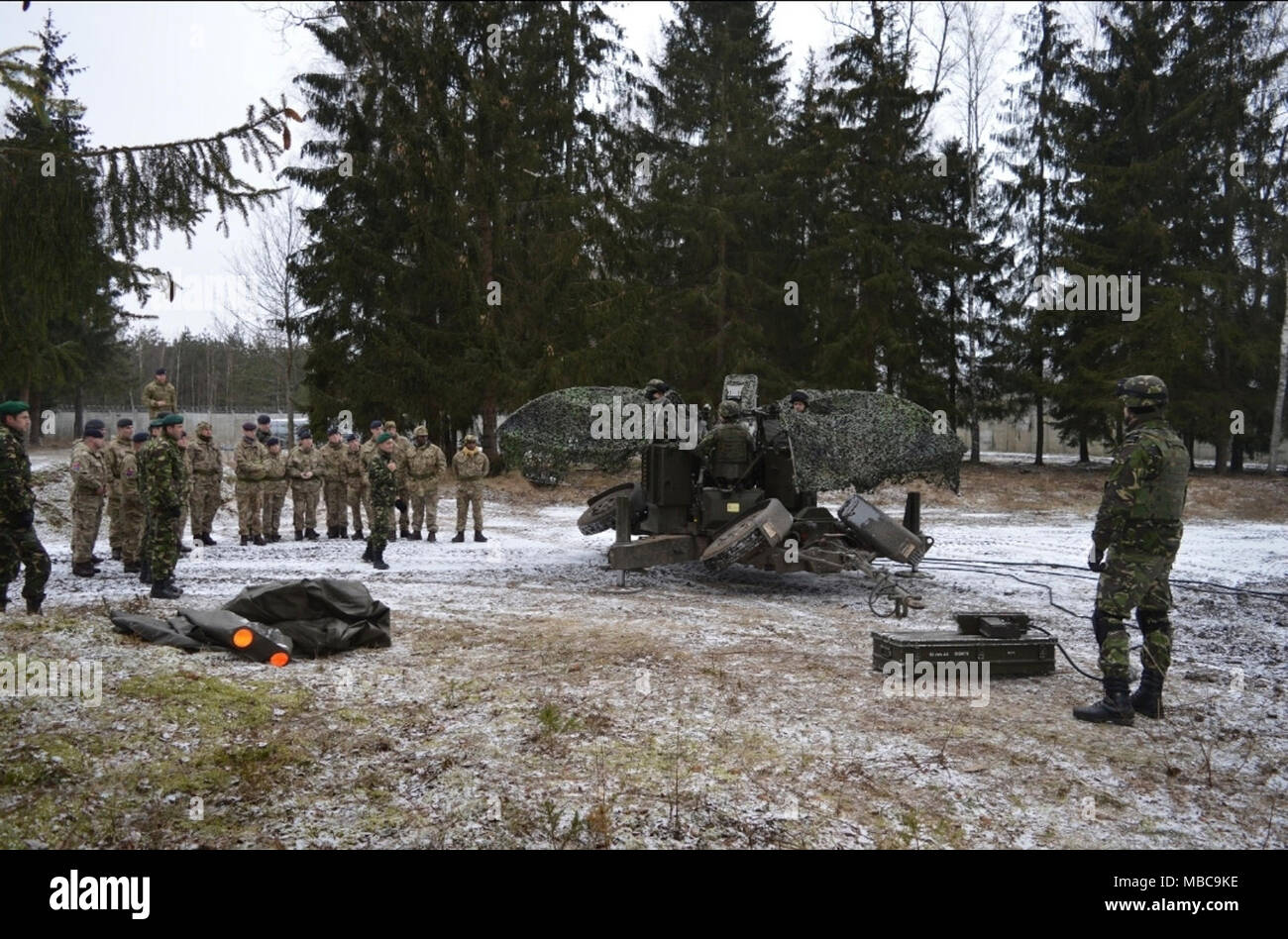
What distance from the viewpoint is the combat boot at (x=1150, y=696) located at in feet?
18.3

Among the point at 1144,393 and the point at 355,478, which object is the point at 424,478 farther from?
the point at 1144,393

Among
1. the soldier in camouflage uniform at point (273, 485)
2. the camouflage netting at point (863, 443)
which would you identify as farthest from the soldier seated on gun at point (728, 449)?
the soldier in camouflage uniform at point (273, 485)

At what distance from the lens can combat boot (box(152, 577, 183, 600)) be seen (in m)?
8.46

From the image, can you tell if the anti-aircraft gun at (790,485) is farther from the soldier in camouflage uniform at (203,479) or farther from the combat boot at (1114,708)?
the soldier in camouflage uniform at (203,479)

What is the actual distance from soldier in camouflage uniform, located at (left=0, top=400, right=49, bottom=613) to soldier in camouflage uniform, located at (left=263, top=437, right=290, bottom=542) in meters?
6.10

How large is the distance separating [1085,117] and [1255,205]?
17.8ft

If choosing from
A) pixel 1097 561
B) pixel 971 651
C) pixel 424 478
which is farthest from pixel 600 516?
pixel 1097 561

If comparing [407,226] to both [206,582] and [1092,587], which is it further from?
[1092,587]

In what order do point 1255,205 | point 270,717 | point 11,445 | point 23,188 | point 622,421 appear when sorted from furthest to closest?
point 1255,205, point 622,421, point 11,445, point 23,188, point 270,717

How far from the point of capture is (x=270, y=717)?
5141 mm

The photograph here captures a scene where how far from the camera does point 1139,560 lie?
5.47m

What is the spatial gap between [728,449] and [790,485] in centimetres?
91

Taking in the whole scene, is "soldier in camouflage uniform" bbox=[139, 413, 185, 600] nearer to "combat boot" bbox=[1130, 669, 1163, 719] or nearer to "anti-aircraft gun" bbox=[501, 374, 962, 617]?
"anti-aircraft gun" bbox=[501, 374, 962, 617]

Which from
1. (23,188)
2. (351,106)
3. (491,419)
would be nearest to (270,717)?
(23,188)
